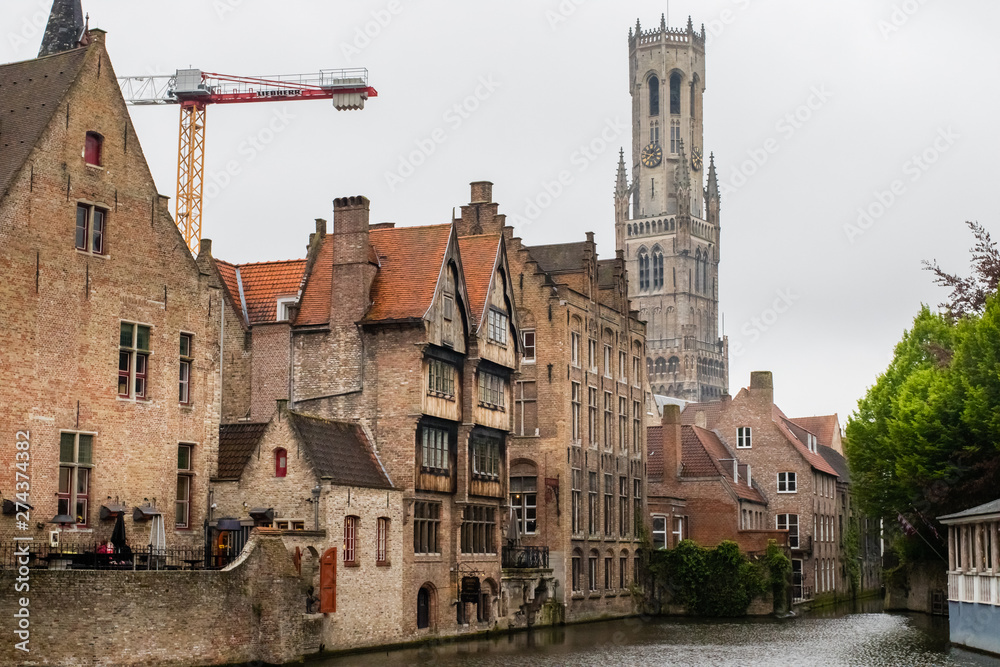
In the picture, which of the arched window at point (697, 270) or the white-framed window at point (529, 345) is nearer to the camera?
the white-framed window at point (529, 345)

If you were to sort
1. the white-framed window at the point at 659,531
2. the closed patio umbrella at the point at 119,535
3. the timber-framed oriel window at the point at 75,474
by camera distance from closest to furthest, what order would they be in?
the closed patio umbrella at the point at 119,535, the timber-framed oriel window at the point at 75,474, the white-framed window at the point at 659,531

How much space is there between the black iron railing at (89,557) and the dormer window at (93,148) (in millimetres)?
10528

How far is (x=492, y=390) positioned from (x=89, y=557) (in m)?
19.2

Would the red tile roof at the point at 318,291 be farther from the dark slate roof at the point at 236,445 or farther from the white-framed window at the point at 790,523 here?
the white-framed window at the point at 790,523

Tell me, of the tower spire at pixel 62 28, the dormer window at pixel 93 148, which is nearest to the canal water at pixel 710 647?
the dormer window at pixel 93 148

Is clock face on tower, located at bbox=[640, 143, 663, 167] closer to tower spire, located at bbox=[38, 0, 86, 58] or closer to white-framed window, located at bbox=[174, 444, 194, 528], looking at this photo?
tower spire, located at bbox=[38, 0, 86, 58]

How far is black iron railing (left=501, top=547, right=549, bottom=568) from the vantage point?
55406 mm

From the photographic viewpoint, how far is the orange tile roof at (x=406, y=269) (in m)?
46.4

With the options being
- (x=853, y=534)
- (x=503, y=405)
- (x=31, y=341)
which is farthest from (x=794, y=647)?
(x=853, y=534)

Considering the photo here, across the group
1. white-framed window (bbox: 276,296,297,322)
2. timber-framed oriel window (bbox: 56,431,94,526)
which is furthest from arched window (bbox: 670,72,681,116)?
timber-framed oriel window (bbox: 56,431,94,526)

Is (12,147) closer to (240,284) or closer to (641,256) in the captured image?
(240,284)

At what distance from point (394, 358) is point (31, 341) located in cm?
1253

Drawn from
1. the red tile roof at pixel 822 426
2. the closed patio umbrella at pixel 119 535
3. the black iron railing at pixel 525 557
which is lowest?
the black iron railing at pixel 525 557

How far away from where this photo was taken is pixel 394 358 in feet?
151
